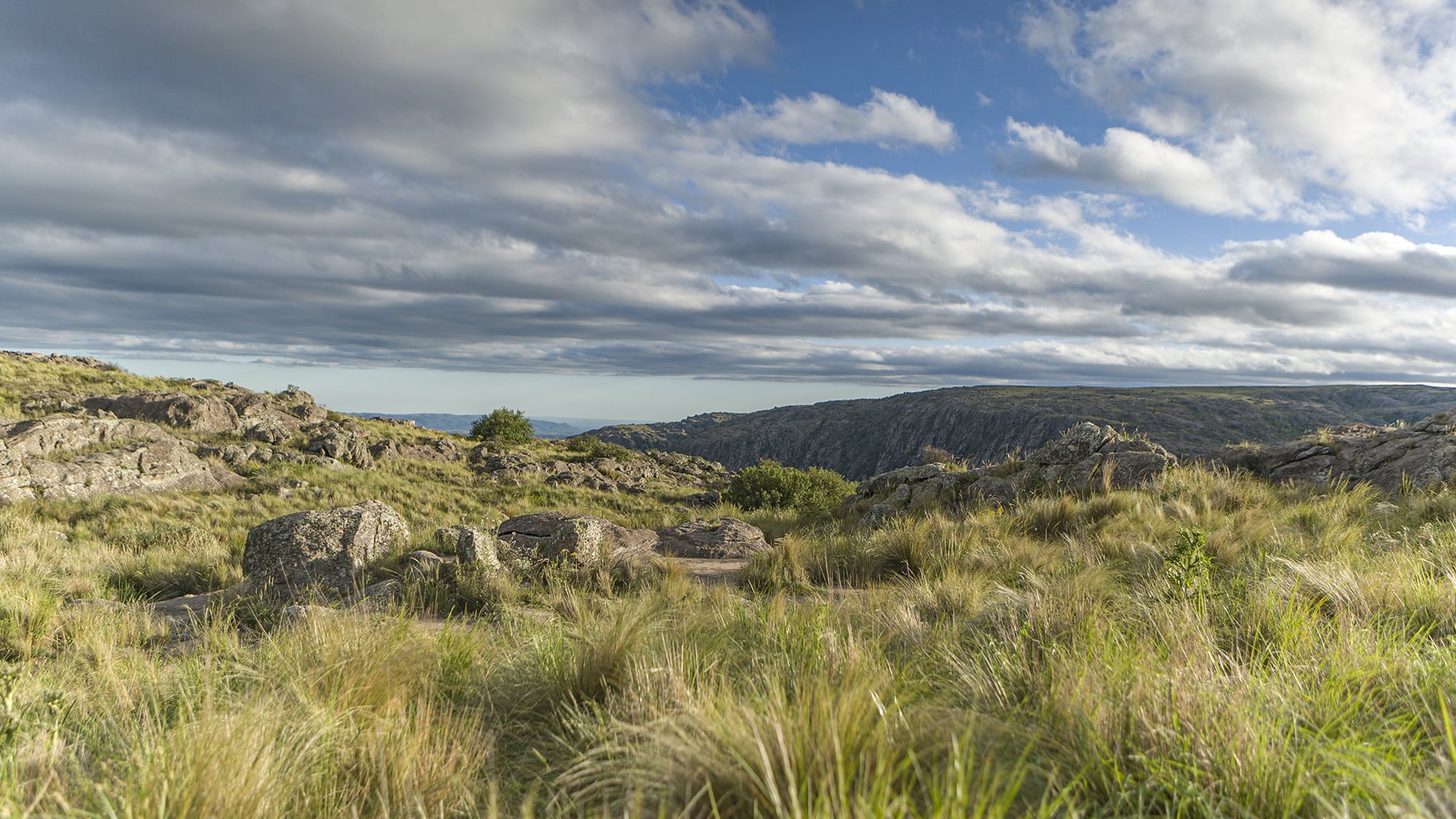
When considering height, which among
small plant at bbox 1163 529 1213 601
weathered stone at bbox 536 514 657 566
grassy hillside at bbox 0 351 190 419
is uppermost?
grassy hillside at bbox 0 351 190 419

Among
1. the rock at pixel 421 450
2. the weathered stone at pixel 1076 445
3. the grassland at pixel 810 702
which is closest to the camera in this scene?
the grassland at pixel 810 702

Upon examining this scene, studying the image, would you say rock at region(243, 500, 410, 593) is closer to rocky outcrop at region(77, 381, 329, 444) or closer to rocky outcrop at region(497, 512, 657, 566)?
rocky outcrop at region(497, 512, 657, 566)

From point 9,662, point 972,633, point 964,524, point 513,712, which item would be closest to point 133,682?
point 513,712

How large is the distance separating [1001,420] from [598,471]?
11505 centimetres

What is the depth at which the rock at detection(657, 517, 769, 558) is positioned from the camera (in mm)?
11961

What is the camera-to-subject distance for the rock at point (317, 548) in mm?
8523

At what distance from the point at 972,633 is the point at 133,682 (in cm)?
507

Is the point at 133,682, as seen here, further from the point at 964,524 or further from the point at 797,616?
the point at 964,524

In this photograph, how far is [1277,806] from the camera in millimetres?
2221

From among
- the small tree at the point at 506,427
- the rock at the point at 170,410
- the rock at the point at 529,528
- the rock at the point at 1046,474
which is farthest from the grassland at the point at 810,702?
the small tree at the point at 506,427

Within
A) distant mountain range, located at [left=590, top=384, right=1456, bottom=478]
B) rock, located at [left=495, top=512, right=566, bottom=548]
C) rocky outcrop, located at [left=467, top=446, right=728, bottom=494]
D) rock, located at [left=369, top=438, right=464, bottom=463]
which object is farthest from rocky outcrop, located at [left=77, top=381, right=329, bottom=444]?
distant mountain range, located at [left=590, top=384, right=1456, bottom=478]

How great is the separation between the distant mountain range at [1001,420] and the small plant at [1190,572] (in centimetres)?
9006

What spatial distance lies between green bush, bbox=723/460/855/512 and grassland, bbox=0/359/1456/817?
1948cm

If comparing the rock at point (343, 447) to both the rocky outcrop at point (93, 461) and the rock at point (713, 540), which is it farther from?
the rock at point (713, 540)
